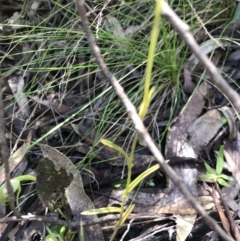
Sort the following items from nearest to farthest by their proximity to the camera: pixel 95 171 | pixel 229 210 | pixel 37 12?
pixel 229 210 < pixel 95 171 < pixel 37 12

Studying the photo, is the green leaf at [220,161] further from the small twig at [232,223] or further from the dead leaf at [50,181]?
the dead leaf at [50,181]

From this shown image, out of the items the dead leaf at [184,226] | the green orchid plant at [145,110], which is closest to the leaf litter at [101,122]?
the dead leaf at [184,226]

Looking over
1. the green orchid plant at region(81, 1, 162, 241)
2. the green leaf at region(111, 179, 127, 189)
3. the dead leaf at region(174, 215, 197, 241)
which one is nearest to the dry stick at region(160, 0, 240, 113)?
the green orchid plant at region(81, 1, 162, 241)

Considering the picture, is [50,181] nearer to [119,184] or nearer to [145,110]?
[119,184]

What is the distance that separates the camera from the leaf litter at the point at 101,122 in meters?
1.42

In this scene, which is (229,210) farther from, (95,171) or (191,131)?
(95,171)

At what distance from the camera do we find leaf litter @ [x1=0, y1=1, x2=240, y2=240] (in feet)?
4.67

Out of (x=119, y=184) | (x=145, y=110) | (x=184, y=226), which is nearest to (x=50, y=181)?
(x=119, y=184)

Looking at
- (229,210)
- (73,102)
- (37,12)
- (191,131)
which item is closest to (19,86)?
(73,102)

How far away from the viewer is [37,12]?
183cm

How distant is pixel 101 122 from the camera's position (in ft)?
4.95

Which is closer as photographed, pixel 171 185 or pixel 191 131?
pixel 171 185

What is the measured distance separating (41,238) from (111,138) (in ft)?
1.24

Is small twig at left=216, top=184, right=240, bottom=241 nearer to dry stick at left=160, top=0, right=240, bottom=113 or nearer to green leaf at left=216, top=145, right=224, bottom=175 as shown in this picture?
green leaf at left=216, top=145, right=224, bottom=175
